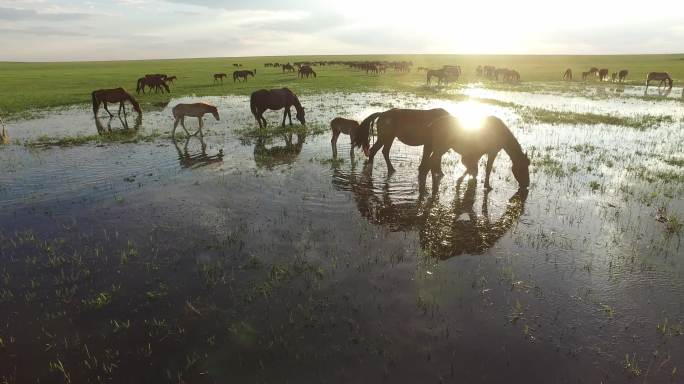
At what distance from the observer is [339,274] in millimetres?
6586

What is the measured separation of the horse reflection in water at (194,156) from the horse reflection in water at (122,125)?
179 inches

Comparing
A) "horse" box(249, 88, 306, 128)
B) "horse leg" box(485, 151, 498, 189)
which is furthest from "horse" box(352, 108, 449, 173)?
"horse" box(249, 88, 306, 128)

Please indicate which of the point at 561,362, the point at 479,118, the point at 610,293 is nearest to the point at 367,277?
the point at 561,362

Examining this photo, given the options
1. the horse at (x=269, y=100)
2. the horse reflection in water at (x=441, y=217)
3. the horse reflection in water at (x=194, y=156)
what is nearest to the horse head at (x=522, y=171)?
the horse reflection in water at (x=441, y=217)

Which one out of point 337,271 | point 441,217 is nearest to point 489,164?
point 441,217

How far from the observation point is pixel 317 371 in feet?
15.1

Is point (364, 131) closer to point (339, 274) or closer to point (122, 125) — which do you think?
point (339, 274)

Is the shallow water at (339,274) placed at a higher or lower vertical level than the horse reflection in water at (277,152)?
lower

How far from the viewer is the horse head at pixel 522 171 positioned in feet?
33.5

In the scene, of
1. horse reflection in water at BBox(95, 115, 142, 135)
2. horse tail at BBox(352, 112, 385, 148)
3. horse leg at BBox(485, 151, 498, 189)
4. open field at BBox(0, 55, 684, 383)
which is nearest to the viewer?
open field at BBox(0, 55, 684, 383)

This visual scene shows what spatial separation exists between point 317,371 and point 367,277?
2.18 metres

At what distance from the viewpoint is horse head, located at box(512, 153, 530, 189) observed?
10203mm

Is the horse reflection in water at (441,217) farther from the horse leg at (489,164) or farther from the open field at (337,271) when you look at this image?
the horse leg at (489,164)

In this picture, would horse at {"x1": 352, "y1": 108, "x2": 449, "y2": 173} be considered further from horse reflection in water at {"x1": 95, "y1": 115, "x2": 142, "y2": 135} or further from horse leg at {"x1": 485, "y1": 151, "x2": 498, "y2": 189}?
horse reflection in water at {"x1": 95, "y1": 115, "x2": 142, "y2": 135}
